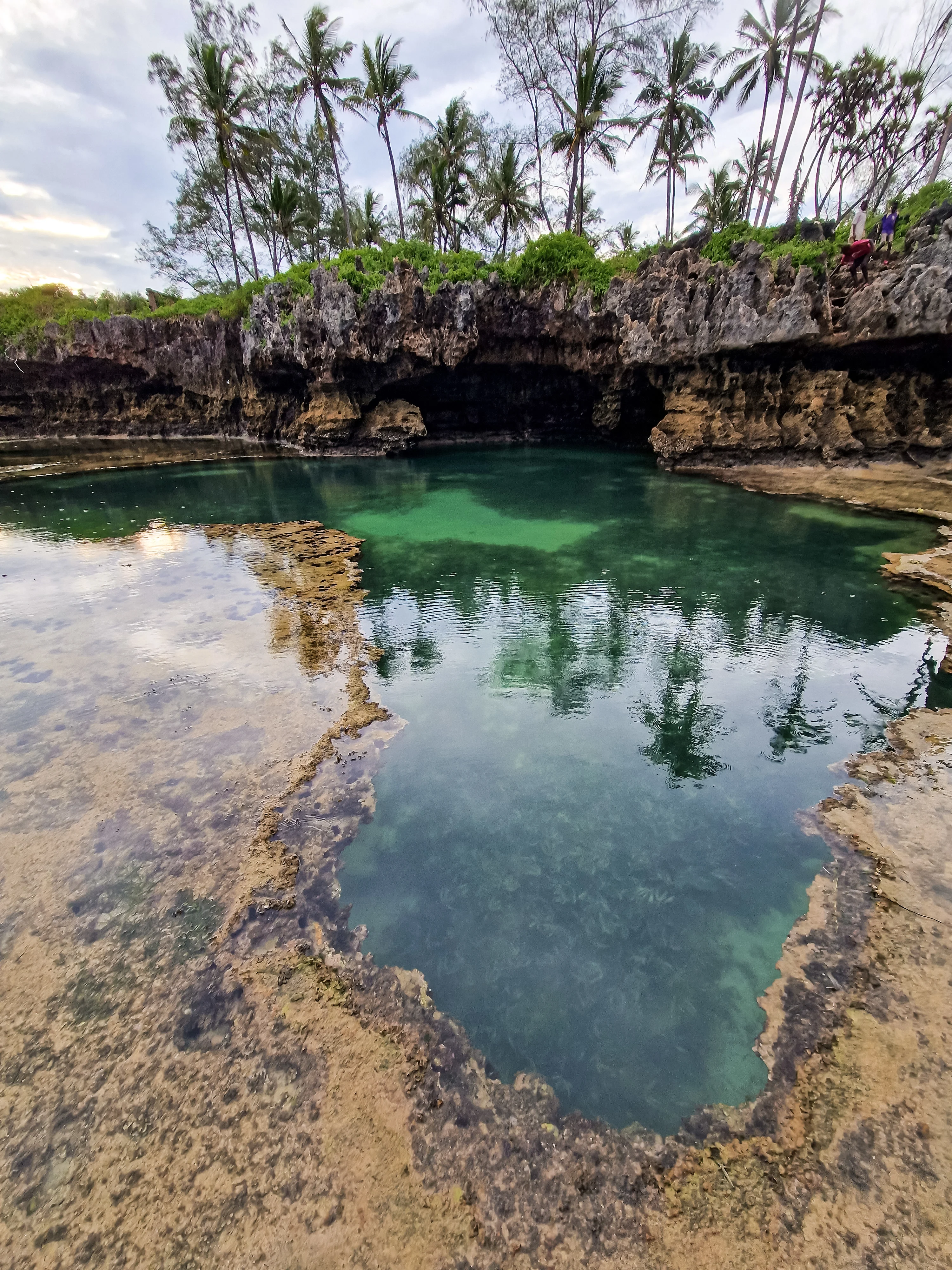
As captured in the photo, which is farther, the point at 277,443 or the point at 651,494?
the point at 277,443

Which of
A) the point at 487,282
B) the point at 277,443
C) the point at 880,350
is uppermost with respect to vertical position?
the point at 487,282

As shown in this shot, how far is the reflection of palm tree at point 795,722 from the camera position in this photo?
6957mm

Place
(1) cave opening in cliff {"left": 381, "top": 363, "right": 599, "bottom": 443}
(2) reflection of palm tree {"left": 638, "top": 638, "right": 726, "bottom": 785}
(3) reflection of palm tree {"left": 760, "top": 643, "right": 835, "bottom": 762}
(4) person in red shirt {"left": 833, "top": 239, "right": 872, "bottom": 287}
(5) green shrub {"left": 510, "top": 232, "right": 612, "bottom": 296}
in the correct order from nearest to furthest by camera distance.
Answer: (2) reflection of palm tree {"left": 638, "top": 638, "right": 726, "bottom": 785} → (3) reflection of palm tree {"left": 760, "top": 643, "right": 835, "bottom": 762} → (4) person in red shirt {"left": 833, "top": 239, "right": 872, "bottom": 287} → (5) green shrub {"left": 510, "top": 232, "right": 612, "bottom": 296} → (1) cave opening in cliff {"left": 381, "top": 363, "right": 599, "bottom": 443}

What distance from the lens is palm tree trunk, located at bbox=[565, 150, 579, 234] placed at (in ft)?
90.0

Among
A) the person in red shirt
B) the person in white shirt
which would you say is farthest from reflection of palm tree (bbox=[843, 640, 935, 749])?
the person in white shirt

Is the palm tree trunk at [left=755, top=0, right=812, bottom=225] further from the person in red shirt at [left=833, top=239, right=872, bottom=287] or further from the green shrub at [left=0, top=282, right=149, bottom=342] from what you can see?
the green shrub at [left=0, top=282, right=149, bottom=342]

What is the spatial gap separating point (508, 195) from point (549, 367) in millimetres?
9308

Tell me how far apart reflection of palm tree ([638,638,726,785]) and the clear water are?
36 millimetres

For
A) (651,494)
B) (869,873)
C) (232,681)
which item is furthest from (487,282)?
(869,873)

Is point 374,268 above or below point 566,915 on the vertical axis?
above

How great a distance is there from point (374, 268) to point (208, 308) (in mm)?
12130

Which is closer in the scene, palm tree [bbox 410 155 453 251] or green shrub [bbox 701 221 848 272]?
green shrub [bbox 701 221 848 272]

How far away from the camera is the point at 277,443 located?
32031 millimetres

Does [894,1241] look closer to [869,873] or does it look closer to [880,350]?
[869,873]
